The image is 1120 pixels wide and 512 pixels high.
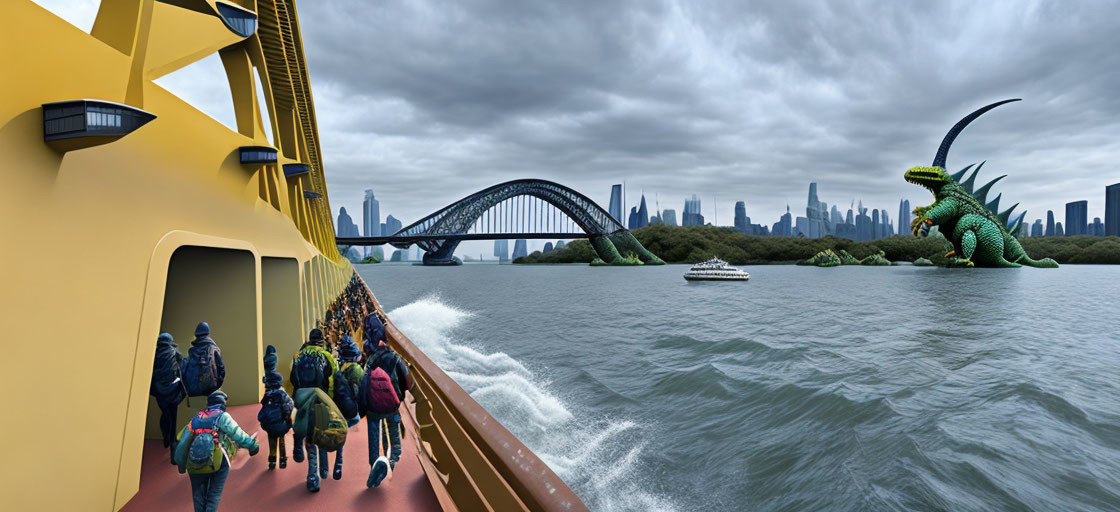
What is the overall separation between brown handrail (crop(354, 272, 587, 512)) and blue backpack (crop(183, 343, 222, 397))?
68.7 inches

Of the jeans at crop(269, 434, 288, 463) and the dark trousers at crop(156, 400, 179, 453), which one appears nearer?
the jeans at crop(269, 434, 288, 463)

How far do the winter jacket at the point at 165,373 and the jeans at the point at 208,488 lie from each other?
1.23 metres

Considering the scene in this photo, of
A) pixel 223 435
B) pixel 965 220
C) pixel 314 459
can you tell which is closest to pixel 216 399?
pixel 223 435

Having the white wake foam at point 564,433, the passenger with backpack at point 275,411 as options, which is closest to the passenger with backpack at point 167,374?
the passenger with backpack at point 275,411

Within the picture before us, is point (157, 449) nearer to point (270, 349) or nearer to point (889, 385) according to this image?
point (270, 349)

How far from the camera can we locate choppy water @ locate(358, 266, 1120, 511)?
19.7ft

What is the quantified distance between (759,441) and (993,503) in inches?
105

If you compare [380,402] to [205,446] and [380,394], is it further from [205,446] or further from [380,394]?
[205,446]

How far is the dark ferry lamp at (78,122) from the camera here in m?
2.45

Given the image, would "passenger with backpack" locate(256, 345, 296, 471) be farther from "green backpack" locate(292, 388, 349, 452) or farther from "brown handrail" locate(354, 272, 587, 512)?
"brown handrail" locate(354, 272, 587, 512)

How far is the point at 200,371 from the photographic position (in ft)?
13.2

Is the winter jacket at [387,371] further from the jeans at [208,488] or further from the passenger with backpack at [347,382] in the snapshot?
the jeans at [208,488]

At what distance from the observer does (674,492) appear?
20.1 feet

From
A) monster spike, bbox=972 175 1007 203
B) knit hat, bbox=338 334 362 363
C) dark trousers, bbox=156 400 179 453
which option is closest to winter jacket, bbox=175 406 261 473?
knit hat, bbox=338 334 362 363
